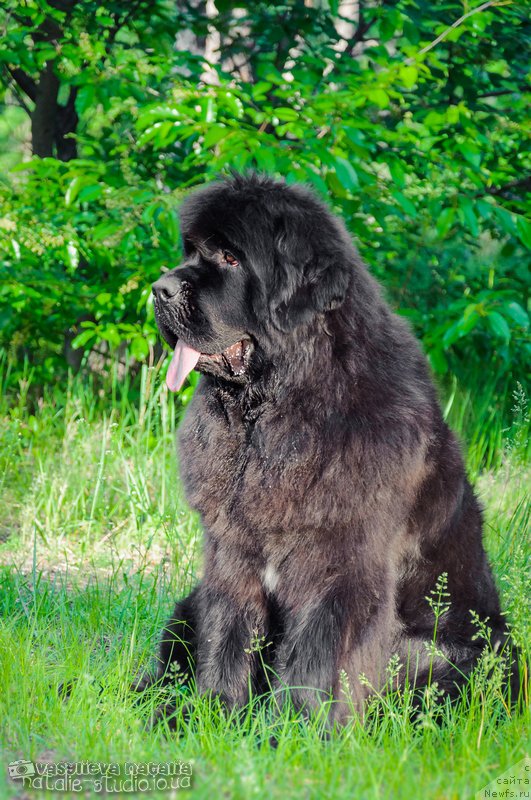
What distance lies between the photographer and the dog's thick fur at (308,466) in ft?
8.77

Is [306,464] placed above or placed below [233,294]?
below

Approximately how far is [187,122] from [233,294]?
6.50 feet

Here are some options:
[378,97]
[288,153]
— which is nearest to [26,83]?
[288,153]

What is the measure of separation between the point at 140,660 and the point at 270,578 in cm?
87

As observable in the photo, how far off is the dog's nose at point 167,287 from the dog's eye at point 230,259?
176 mm

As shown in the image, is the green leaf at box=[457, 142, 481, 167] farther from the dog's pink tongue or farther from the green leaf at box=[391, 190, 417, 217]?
the dog's pink tongue

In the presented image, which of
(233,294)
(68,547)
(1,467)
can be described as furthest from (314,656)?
(1,467)

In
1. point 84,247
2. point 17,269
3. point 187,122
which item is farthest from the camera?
point 17,269

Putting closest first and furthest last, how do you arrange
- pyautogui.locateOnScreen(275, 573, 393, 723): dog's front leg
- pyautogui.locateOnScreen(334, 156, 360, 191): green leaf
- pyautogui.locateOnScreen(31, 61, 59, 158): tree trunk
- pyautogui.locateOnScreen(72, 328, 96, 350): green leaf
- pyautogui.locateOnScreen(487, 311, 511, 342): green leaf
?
pyautogui.locateOnScreen(275, 573, 393, 723): dog's front leg
pyautogui.locateOnScreen(334, 156, 360, 191): green leaf
pyautogui.locateOnScreen(487, 311, 511, 342): green leaf
pyautogui.locateOnScreen(72, 328, 96, 350): green leaf
pyautogui.locateOnScreen(31, 61, 59, 158): tree trunk

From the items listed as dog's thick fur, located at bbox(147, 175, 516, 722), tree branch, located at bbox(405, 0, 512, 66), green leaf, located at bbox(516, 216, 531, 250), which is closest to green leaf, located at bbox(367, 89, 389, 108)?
tree branch, located at bbox(405, 0, 512, 66)

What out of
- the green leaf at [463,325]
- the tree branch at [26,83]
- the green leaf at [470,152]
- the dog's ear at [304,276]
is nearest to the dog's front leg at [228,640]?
the dog's ear at [304,276]

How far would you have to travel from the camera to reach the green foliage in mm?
4461

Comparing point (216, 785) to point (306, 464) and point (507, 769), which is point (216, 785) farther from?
point (306, 464)

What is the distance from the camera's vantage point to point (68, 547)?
4.66 meters
